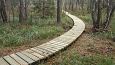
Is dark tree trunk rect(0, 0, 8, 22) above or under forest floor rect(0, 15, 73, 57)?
above

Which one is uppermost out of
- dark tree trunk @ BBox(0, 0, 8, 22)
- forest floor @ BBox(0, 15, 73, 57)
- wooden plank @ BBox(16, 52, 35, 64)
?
dark tree trunk @ BBox(0, 0, 8, 22)

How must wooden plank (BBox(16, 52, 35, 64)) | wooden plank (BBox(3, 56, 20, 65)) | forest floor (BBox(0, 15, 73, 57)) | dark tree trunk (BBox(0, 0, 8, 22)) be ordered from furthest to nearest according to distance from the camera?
dark tree trunk (BBox(0, 0, 8, 22))
forest floor (BBox(0, 15, 73, 57))
wooden plank (BBox(16, 52, 35, 64))
wooden plank (BBox(3, 56, 20, 65))

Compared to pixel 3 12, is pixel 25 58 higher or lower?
lower

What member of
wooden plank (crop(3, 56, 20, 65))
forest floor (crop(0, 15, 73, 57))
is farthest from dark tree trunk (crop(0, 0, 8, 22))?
wooden plank (crop(3, 56, 20, 65))

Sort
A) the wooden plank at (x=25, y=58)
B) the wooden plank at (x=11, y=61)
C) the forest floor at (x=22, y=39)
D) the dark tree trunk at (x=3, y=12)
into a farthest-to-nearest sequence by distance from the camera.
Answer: the dark tree trunk at (x=3, y=12)
the forest floor at (x=22, y=39)
the wooden plank at (x=25, y=58)
the wooden plank at (x=11, y=61)

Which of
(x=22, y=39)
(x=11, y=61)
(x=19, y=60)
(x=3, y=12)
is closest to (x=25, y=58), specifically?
(x=19, y=60)

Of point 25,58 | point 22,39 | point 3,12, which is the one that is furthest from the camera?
point 3,12

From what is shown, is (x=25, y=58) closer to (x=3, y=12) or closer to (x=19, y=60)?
(x=19, y=60)

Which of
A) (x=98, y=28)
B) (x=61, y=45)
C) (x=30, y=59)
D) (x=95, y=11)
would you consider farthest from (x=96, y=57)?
(x=95, y=11)

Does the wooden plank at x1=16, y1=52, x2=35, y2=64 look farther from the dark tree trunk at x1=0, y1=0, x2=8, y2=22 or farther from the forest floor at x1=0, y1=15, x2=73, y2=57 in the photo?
the dark tree trunk at x1=0, y1=0, x2=8, y2=22

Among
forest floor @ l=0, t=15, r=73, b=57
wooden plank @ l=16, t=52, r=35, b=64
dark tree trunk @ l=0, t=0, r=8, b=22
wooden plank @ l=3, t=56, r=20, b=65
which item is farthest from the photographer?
dark tree trunk @ l=0, t=0, r=8, b=22

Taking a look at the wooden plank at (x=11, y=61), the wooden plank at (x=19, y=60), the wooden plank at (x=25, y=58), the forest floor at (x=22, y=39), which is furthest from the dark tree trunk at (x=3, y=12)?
the wooden plank at (x=11, y=61)

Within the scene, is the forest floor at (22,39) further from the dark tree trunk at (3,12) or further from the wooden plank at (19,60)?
the dark tree trunk at (3,12)

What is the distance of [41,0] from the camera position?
23.4m
